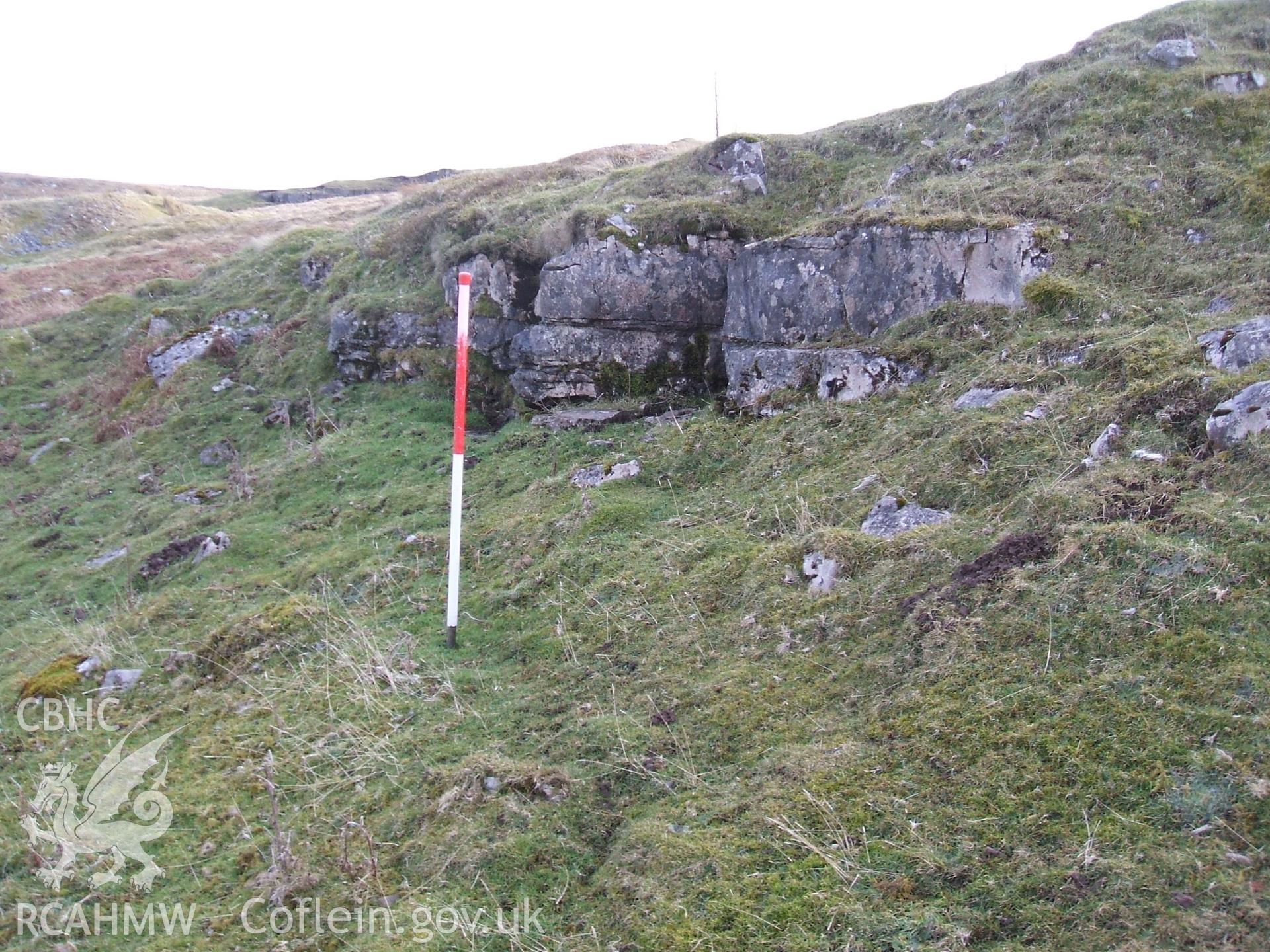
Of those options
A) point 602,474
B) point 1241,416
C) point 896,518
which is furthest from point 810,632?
point 602,474

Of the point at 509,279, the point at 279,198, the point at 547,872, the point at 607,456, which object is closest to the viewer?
the point at 547,872

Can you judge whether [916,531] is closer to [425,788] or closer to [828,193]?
[425,788]

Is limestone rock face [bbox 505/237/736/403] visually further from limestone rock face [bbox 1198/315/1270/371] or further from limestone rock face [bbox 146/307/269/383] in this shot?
limestone rock face [bbox 146/307/269/383]

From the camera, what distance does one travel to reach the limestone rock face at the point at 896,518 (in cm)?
702

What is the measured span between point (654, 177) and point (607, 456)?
23.2 ft

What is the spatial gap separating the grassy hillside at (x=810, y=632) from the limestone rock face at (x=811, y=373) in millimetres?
330

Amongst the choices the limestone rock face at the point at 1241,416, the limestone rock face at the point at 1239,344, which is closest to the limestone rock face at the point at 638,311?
the limestone rock face at the point at 1239,344

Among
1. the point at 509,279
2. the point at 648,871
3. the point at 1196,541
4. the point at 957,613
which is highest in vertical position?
the point at 509,279

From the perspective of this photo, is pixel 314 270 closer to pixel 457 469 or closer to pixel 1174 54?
pixel 457 469

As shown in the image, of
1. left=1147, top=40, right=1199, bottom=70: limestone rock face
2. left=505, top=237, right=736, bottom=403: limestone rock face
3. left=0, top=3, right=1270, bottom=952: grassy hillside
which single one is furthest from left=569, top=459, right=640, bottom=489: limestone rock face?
left=1147, top=40, right=1199, bottom=70: limestone rock face

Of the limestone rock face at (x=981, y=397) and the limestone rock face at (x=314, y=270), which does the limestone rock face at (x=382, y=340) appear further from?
the limestone rock face at (x=981, y=397)

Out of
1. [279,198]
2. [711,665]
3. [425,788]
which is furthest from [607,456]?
[279,198]

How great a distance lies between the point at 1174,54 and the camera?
40.4 ft

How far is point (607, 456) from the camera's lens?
37.5 ft
